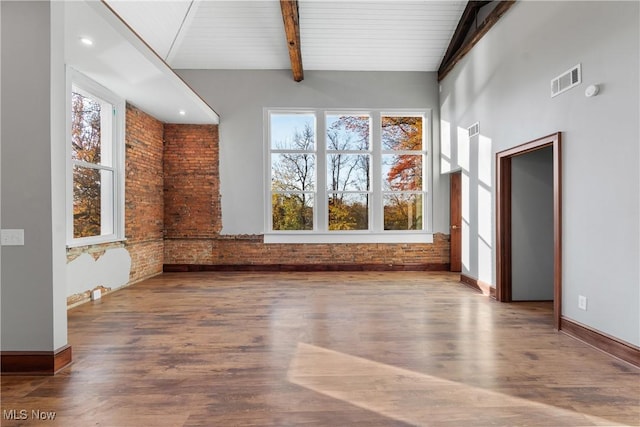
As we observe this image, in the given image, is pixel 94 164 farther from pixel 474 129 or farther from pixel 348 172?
pixel 474 129

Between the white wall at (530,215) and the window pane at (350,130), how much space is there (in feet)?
10.8

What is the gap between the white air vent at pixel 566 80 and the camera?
10.8ft

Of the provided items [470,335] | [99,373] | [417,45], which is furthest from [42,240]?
[417,45]

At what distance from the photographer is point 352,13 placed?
5.96m

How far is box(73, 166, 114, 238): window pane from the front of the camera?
4723mm

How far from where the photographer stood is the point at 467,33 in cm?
633

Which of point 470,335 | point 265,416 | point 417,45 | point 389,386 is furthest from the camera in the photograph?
point 417,45

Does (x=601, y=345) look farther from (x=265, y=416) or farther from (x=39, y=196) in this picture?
(x=39, y=196)

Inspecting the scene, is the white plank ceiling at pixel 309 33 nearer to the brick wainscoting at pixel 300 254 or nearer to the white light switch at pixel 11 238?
the brick wainscoting at pixel 300 254

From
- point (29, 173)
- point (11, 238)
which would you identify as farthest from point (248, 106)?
point (11, 238)

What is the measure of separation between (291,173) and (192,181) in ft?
6.94

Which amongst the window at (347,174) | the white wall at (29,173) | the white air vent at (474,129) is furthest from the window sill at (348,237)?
the white wall at (29,173)

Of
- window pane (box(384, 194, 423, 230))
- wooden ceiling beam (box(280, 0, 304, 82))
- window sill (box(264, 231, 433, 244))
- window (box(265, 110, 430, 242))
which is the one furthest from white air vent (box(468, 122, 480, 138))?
wooden ceiling beam (box(280, 0, 304, 82))

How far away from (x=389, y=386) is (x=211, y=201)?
5.69 m
